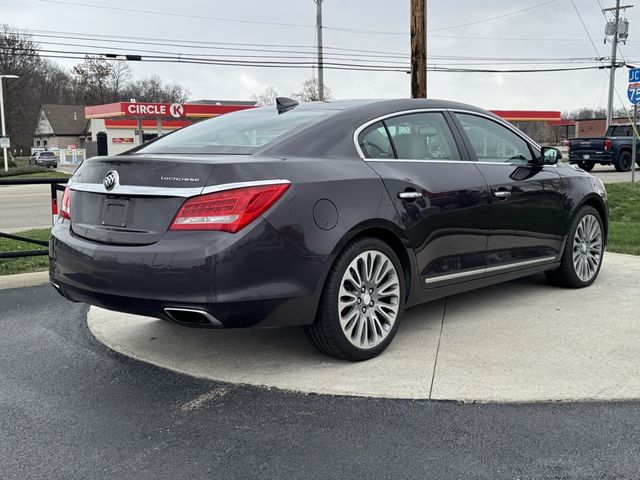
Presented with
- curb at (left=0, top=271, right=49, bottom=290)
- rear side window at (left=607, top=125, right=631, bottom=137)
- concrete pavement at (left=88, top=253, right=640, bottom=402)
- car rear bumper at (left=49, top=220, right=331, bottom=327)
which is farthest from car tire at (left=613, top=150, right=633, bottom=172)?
car rear bumper at (left=49, top=220, right=331, bottom=327)

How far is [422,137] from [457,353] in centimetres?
152

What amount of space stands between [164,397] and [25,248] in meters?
6.02

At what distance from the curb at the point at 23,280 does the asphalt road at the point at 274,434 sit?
9.19ft

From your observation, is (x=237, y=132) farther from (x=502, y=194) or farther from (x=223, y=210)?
(x=502, y=194)

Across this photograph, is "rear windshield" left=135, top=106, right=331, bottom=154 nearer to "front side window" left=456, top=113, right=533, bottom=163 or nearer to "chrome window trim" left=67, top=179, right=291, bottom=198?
"chrome window trim" left=67, top=179, right=291, bottom=198

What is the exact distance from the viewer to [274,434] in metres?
3.13

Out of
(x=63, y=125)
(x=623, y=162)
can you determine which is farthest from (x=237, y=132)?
(x=63, y=125)

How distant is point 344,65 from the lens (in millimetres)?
43281

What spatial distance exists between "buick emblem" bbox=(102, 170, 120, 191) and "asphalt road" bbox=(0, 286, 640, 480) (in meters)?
1.12

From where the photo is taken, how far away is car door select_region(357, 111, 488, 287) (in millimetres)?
4270

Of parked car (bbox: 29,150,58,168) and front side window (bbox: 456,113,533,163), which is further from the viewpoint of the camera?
parked car (bbox: 29,150,58,168)

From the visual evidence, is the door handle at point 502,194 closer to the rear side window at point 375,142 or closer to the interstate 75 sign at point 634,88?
the rear side window at point 375,142

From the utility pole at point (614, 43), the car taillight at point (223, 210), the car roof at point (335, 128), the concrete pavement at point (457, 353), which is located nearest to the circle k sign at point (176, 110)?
the utility pole at point (614, 43)

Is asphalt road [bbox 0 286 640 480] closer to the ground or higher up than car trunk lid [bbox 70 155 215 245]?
closer to the ground
